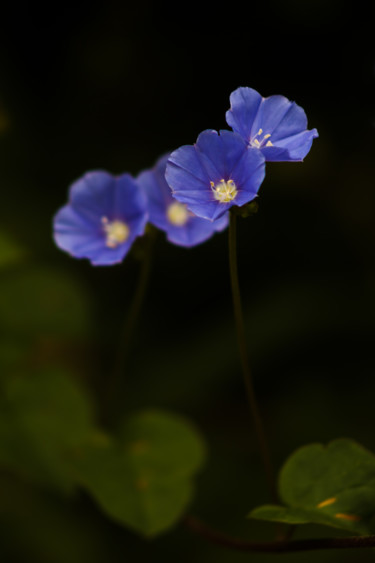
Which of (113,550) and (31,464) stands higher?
(31,464)

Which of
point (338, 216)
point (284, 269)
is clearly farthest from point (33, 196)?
point (338, 216)

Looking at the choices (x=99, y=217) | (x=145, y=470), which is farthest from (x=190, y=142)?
(x=145, y=470)

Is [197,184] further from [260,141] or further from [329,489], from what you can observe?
[329,489]

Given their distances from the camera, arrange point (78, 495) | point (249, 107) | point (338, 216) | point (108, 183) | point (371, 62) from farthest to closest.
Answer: point (338, 216) → point (371, 62) → point (78, 495) → point (108, 183) → point (249, 107)

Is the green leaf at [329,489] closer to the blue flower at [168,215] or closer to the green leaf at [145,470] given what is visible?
the green leaf at [145,470]

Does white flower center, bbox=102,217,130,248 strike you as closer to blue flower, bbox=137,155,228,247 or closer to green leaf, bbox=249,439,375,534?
blue flower, bbox=137,155,228,247

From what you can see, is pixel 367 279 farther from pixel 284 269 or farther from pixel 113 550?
pixel 113 550

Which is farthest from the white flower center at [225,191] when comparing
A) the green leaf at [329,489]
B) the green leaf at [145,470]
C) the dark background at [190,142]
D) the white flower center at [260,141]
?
the dark background at [190,142]
